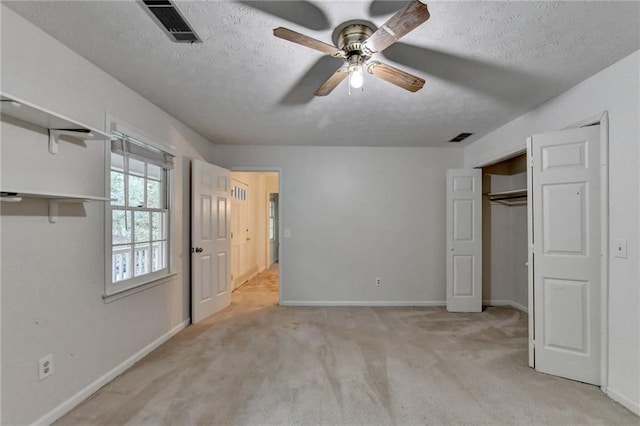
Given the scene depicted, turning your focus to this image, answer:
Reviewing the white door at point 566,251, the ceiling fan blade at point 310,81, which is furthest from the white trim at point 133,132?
the white door at point 566,251

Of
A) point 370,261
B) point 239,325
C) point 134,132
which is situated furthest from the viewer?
point 370,261

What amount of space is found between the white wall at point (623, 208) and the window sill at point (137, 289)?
12.6ft

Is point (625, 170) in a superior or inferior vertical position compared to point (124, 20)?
inferior

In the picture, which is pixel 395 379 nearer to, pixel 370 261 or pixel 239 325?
pixel 239 325

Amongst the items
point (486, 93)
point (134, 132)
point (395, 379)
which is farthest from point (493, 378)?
point (134, 132)

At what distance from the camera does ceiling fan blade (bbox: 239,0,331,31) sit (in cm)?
158

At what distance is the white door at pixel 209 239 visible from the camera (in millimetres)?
3701

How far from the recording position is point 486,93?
8.94ft

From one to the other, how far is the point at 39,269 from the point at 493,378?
3375mm

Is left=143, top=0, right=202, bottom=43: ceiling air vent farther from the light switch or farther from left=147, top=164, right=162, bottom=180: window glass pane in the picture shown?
the light switch

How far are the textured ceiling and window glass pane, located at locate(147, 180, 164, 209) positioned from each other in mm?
808

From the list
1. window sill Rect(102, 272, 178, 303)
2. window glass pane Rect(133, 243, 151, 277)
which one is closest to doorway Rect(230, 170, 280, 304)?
window sill Rect(102, 272, 178, 303)

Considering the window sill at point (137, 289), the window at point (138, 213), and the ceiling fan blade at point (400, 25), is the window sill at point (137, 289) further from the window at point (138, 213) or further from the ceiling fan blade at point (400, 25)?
the ceiling fan blade at point (400, 25)

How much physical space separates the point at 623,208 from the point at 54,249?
393 cm
